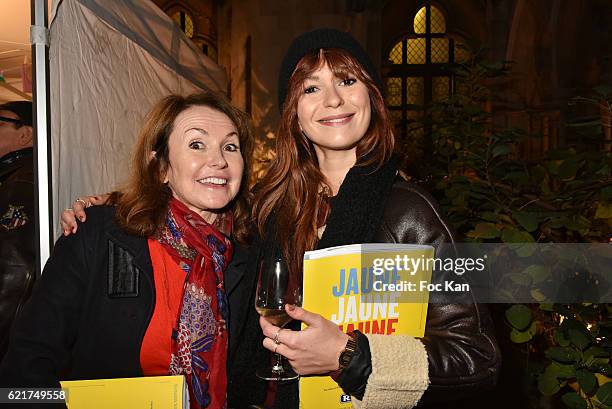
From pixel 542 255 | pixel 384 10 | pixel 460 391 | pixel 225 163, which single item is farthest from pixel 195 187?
pixel 384 10

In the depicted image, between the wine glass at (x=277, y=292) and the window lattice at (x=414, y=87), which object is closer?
the wine glass at (x=277, y=292)

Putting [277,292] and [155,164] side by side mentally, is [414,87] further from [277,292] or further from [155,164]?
[277,292]

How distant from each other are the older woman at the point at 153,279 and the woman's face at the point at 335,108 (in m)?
0.35

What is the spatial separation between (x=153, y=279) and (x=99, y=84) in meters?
1.15

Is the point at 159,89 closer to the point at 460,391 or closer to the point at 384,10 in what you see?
the point at 460,391

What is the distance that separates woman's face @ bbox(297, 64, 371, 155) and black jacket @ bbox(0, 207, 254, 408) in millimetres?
492

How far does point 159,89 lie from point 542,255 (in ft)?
7.33

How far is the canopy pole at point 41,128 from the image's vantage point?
→ 6.16ft

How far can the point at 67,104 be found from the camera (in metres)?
2.07

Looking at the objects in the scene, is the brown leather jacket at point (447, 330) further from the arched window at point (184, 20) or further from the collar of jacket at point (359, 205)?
the arched window at point (184, 20)

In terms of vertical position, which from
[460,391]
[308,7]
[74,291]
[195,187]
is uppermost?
[308,7]

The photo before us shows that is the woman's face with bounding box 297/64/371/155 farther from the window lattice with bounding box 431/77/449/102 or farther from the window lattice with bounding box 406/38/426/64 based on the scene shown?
the window lattice with bounding box 406/38/426/64

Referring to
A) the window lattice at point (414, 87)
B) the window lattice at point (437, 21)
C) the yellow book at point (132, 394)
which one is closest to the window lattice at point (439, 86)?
the window lattice at point (414, 87)

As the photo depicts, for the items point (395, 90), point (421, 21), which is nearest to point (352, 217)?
point (395, 90)
